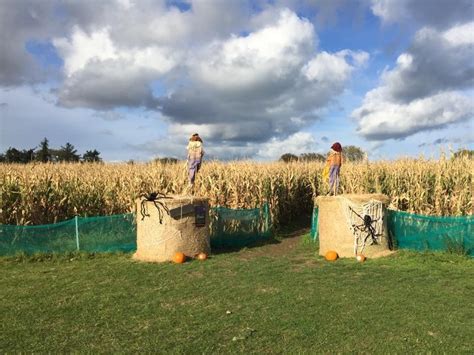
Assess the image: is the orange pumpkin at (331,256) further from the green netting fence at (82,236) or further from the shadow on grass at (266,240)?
the green netting fence at (82,236)

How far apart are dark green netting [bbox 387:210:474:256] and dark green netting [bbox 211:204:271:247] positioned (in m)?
4.06

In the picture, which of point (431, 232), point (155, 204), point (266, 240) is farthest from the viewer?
point (266, 240)

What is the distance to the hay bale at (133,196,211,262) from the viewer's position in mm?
10633

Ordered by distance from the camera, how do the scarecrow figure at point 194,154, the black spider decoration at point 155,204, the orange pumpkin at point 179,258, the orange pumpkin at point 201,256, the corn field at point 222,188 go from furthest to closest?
the scarecrow figure at point 194,154 → the corn field at point 222,188 → the orange pumpkin at point 201,256 → the black spider decoration at point 155,204 → the orange pumpkin at point 179,258

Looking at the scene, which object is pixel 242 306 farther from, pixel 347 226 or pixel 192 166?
pixel 192 166

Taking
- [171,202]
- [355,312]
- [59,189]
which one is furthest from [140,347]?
[59,189]

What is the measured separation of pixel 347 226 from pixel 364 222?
1.32ft

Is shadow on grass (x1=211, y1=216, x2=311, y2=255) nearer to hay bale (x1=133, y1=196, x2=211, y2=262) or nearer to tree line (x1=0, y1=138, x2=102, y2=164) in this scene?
hay bale (x1=133, y1=196, x2=211, y2=262)

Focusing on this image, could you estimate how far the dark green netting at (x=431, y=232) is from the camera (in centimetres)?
1046

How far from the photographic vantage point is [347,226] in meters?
11.0

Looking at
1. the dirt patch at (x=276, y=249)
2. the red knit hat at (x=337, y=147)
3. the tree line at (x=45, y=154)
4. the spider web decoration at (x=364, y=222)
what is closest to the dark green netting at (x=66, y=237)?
the dirt patch at (x=276, y=249)

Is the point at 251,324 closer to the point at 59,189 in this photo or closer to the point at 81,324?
the point at 81,324

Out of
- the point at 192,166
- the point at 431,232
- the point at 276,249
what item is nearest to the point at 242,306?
the point at 431,232

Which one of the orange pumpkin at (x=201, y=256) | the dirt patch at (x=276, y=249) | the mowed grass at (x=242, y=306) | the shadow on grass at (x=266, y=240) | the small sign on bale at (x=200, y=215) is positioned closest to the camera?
the mowed grass at (x=242, y=306)
